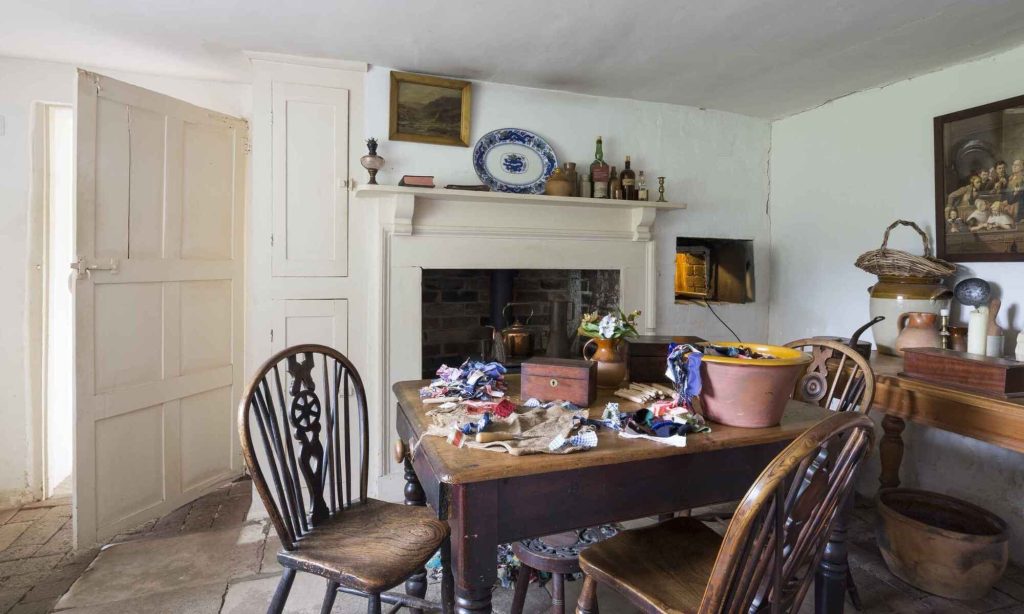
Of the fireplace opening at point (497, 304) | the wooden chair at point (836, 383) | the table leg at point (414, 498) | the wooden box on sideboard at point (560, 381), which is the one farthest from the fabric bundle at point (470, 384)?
the fireplace opening at point (497, 304)

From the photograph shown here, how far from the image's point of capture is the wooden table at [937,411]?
70.1 inches

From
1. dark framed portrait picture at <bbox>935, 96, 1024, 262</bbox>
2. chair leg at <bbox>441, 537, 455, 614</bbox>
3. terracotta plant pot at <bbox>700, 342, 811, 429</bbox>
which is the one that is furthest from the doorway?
dark framed portrait picture at <bbox>935, 96, 1024, 262</bbox>

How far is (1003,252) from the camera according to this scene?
2344mm

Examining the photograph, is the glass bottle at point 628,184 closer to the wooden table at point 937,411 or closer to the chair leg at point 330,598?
the wooden table at point 937,411

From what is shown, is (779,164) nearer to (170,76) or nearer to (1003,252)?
(1003,252)

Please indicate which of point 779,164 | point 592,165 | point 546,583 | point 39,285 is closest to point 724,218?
point 779,164

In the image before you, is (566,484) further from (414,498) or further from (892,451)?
(892,451)

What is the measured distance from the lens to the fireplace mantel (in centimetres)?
264

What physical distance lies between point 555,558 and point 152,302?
2259mm

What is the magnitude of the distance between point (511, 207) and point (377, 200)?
709mm

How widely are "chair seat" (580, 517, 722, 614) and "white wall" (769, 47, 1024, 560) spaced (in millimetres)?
1934

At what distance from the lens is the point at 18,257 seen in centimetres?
279

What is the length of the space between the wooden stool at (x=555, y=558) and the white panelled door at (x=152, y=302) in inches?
77.7

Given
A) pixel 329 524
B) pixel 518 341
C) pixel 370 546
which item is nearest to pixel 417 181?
pixel 518 341
